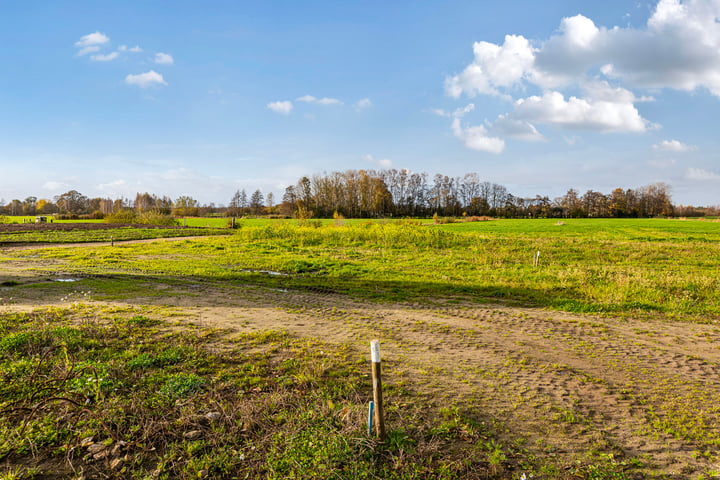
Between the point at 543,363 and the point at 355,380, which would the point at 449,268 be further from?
the point at 355,380

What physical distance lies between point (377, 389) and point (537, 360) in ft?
13.1

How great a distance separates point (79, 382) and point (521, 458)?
5994 millimetres

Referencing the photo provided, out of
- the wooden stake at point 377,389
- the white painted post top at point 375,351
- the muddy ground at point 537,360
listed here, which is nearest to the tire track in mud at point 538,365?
the muddy ground at point 537,360

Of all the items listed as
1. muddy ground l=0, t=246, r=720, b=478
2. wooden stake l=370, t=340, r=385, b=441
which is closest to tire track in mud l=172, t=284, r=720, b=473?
muddy ground l=0, t=246, r=720, b=478

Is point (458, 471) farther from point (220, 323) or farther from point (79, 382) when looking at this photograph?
point (220, 323)

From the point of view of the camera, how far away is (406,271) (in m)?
15.9

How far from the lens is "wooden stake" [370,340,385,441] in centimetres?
377

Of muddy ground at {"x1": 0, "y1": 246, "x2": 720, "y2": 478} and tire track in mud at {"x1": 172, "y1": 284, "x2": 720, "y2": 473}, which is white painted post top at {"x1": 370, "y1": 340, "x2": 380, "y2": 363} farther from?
tire track in mud at {"x1": 172, "y1": 284, "x2": 720, "y2": 473}

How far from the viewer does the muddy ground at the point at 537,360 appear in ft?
14.2

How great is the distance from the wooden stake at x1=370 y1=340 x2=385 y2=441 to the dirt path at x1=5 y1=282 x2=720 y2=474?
132 centimetres

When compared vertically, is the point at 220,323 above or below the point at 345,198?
below

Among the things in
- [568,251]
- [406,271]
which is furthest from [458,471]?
[568,251]

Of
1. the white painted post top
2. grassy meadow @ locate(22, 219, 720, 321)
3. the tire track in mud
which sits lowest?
the tire track in mud

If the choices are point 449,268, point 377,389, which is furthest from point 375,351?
point 449,268
